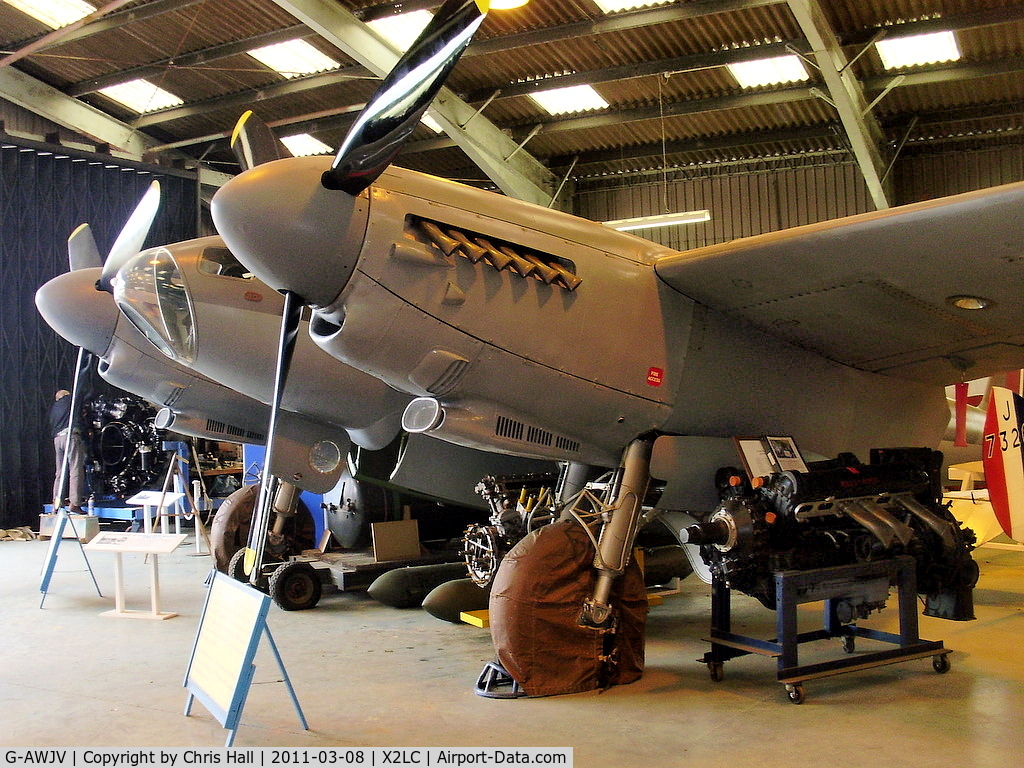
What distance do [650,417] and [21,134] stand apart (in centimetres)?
1533

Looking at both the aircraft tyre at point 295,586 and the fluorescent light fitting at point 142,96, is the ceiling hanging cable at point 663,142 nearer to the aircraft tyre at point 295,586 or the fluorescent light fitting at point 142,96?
the fluorescent light fitting at point 142,96

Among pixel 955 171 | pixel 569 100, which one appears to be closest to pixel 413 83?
pixel 569 100

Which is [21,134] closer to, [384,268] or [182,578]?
[182,578]

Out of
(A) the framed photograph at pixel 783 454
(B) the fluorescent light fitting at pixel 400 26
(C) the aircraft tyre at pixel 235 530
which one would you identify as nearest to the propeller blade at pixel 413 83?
(A) the framed photograph at pixel 783 454

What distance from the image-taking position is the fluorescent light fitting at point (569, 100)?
13.6 metres

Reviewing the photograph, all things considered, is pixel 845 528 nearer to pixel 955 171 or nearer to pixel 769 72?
pixel 769 72

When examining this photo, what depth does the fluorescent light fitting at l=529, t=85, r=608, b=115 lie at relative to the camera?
44.7 feet

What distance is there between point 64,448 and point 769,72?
1253 centimetres

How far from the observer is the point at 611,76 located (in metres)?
12.6

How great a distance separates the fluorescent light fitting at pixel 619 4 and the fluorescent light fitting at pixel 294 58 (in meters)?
4.25

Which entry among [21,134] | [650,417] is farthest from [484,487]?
[21,134]

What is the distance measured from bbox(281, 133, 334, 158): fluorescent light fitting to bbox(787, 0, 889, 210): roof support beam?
8.65 meters

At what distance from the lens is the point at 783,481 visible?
5129 millimetres

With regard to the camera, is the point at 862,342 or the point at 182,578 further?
the point at 182,578
